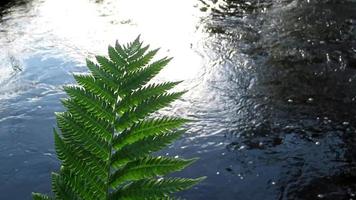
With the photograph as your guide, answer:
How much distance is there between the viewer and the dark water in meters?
3.70

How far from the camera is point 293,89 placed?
4.59 metres

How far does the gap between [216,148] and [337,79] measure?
153 centimetres

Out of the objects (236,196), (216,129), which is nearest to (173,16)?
(216,129)

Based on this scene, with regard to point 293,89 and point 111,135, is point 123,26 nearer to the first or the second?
point 293,89

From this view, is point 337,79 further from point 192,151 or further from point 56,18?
point 56,18

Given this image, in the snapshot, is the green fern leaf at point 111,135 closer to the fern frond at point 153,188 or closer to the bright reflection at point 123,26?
the fern frond at point 153,188

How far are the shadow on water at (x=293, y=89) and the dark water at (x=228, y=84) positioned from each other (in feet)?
0.03

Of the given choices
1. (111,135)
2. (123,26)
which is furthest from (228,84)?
(111,135)

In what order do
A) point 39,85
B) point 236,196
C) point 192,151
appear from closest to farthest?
point 236,196
point 192,151
point 39,85

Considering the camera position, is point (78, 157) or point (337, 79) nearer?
point (78, 157)

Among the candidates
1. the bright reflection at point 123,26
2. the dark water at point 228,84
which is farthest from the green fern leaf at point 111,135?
the bright reflection at point 123,26

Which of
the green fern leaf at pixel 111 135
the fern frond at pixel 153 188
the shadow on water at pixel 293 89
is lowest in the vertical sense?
the shadow on water at pixel 293 89

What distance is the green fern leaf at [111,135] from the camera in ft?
3.00

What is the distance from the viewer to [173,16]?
6.41m
